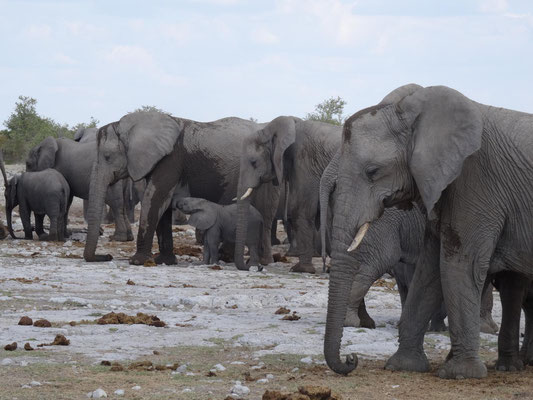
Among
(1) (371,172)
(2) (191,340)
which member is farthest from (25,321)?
(1) (371,172)

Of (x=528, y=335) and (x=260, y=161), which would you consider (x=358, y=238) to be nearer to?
(x=528, y=335)

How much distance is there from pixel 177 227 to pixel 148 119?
7.88 meters

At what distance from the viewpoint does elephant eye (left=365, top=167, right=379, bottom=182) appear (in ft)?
21.3

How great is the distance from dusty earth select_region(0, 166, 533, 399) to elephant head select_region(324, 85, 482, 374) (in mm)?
613

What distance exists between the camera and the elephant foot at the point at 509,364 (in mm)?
7301

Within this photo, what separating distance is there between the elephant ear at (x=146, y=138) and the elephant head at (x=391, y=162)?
932 centimetres

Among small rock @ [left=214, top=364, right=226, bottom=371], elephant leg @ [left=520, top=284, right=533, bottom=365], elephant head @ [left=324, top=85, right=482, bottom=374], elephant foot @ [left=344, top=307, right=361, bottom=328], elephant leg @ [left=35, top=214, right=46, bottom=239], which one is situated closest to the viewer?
elephant head @ [left=324, top=85, right=482, bottom=374]

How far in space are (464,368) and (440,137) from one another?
1467mm

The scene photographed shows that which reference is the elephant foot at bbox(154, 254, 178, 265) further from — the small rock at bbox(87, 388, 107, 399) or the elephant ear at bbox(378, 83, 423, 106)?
the small rock at bbox(87, 388, 107, 399)

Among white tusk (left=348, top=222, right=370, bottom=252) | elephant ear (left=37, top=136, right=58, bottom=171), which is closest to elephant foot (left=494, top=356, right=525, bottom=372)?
white tusk (left=348, top=222, right=370, bottom=252)

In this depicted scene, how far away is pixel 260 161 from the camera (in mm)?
15094

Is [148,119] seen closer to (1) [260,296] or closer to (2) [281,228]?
(1) [260,296]

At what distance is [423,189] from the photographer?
6.38 meters

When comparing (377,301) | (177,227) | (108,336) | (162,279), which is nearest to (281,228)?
(177,227)
